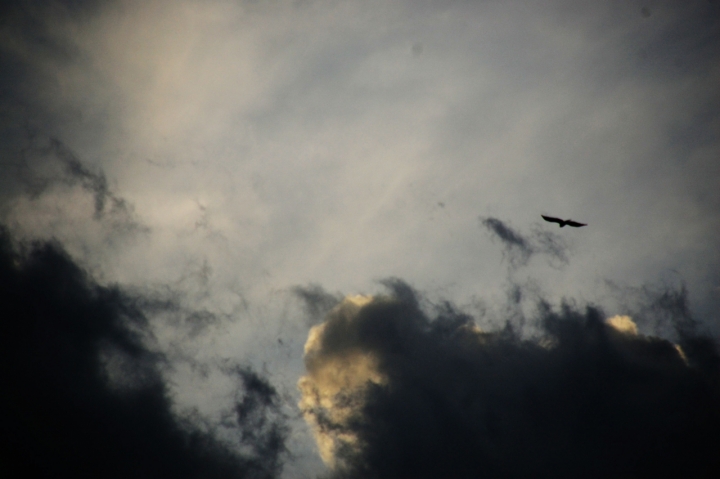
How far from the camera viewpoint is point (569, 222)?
54.2 metres
